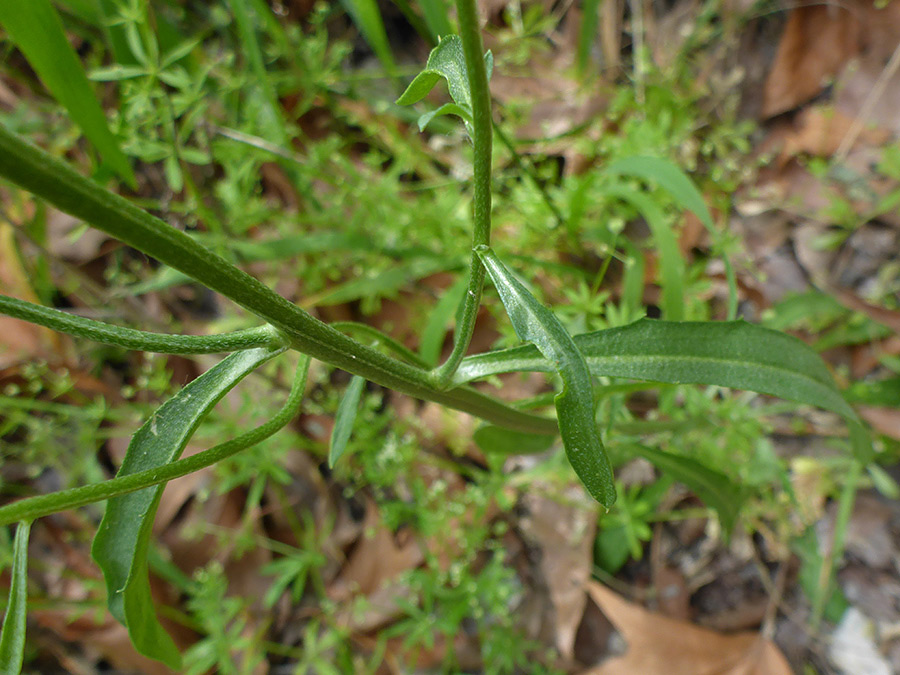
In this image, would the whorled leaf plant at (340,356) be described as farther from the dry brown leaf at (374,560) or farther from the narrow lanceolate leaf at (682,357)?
the dry brown leaf at (374,560)

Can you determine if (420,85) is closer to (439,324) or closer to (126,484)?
(126,484)

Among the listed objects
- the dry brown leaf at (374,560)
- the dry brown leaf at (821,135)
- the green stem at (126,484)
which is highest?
the dry brown leaf at (821,135)

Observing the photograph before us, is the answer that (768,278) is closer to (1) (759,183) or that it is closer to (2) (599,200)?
(1) (759,183)

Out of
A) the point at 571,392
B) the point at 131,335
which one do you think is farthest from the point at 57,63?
the point at 571,392

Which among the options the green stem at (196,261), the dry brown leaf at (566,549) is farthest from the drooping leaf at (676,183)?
the dry brown leaf at (566,549)

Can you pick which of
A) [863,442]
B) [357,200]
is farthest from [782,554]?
[357,200]

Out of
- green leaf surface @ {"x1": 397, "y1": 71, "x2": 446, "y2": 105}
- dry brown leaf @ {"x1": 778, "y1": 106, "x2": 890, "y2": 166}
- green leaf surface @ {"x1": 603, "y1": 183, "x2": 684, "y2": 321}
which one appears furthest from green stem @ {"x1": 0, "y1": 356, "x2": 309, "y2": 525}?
dry brown leaf @ {"x1": 778, "y1": 106, "x2": 890, "y2": 166}

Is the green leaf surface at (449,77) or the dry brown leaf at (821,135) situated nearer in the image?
the green leaf surface at (449,77)

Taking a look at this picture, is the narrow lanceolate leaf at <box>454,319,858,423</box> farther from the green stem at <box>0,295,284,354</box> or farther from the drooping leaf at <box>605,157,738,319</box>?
the drooping leaf at <box>605,157,738,319</box>
